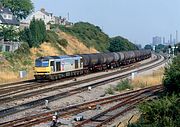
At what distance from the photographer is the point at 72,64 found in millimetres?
51344

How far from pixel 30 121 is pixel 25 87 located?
17.1 metres

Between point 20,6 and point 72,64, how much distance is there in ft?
231

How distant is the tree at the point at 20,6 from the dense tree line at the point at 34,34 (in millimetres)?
36058

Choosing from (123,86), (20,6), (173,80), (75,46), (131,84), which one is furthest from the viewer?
(20,6)

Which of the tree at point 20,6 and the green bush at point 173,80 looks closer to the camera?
the green bush at point 173,80

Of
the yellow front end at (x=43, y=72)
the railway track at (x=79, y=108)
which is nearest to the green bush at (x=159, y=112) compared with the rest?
the railway track at (x=79, y=108)

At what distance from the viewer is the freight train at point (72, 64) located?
45.4 meters

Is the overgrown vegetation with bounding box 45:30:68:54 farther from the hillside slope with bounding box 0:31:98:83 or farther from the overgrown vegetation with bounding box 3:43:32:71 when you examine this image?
the overgrown vegetation with bounding box 3:43:32:71

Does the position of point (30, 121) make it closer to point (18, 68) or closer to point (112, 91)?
point (112, 91)

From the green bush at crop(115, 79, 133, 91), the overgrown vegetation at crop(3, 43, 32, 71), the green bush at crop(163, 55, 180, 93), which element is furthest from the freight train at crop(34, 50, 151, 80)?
the green bush at crop(163, 55, 180, 93)

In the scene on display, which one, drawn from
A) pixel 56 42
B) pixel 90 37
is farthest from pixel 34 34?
pixel 90 37

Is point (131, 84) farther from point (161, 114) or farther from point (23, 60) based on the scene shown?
point (161, 114)

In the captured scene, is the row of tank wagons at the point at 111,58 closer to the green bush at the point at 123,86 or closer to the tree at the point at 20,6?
the green bush at the point at 123,86

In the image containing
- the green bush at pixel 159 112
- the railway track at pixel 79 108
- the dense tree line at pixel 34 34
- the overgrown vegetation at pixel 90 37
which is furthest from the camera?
the overgrown vegetation at pixel 90 37
